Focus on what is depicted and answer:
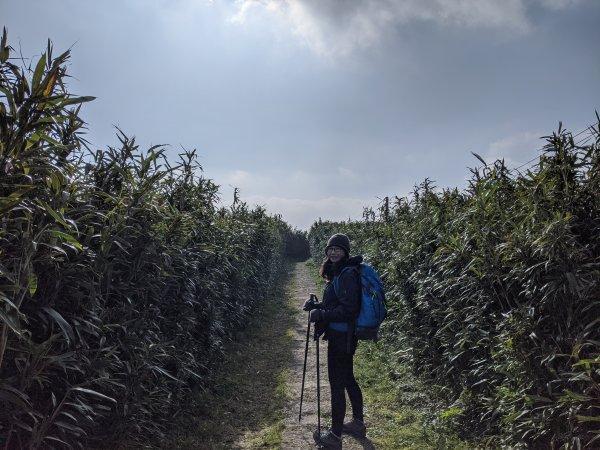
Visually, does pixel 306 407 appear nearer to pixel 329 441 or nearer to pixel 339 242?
pixel 329 441

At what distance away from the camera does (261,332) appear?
11945mm

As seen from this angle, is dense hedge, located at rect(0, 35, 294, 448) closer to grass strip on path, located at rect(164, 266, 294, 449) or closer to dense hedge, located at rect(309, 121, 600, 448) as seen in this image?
grass strip on path, located at rect(164, 266, 294, 449)

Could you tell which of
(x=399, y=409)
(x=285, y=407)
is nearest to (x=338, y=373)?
(x=399, y=409)

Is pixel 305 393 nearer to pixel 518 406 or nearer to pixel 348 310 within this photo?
pixel 348 310

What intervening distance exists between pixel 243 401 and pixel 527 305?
15.9 ft

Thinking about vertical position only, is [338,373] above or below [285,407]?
above

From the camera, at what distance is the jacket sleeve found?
4977mm

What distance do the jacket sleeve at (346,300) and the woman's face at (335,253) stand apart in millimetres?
288

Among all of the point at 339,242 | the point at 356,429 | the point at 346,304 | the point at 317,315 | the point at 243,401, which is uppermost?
the point at 339,242

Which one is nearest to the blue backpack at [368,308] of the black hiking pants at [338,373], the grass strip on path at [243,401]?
the black hiking pants at [338,373]

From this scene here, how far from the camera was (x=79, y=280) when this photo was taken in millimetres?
3229

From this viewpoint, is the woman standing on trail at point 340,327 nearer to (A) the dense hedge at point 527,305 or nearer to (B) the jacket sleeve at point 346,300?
(B) the jacket sleeve at point 346,300

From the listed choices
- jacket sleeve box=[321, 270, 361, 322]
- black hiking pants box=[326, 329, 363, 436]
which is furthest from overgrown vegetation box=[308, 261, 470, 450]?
jacket sleeve box=[321, 270, 361, 322]

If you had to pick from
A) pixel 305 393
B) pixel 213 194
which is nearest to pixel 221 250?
pixel 213 194
